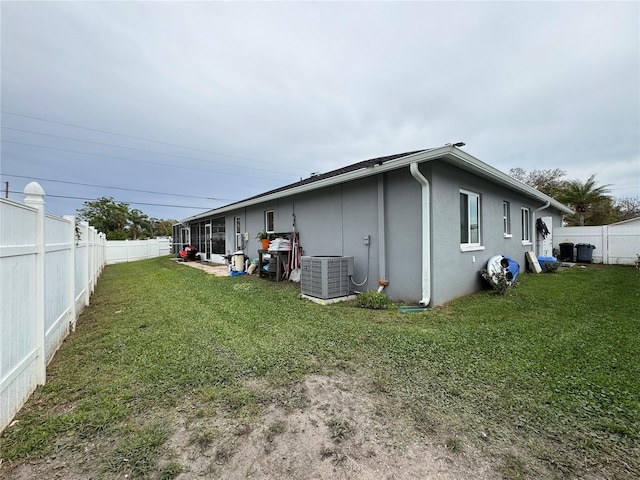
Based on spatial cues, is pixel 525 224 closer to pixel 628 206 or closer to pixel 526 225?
pixel 526 225

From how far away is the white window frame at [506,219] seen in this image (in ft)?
27.0

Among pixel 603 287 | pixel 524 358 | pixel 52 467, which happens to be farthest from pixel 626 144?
pixel 52 467

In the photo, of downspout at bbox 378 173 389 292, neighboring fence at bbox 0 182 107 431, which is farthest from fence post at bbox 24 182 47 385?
downspout at bbox 378 173 389 292

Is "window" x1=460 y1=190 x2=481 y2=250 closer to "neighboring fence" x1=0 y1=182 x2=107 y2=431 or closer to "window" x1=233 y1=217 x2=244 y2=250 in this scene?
"neighboring fence" x1=0 y1=182 x2=107 y2=431

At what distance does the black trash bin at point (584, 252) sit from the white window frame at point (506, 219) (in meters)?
6.92

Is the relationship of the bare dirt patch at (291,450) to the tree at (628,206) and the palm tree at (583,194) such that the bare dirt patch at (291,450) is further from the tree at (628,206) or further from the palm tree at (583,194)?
the tree at (628,206)

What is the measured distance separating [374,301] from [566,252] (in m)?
13.1

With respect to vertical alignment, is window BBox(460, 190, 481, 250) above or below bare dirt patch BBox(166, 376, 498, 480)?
above

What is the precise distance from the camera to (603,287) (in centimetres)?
661

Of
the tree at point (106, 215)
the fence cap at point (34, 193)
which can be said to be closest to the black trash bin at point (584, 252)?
the fence cap at point (34, 193)

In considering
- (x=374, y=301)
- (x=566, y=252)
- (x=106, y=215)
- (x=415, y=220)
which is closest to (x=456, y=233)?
(x=415, y=220)

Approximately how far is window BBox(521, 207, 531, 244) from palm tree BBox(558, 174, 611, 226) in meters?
8.92

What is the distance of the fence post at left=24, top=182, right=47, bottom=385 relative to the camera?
2.42 metres

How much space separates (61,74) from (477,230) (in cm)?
1376
